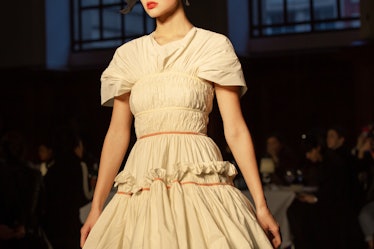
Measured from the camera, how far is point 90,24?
1176 cm

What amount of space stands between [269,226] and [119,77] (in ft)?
2.15

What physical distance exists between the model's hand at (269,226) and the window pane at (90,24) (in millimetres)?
8780

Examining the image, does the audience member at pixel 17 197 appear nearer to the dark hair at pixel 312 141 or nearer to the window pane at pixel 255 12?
the dark hair at pixel 312 141

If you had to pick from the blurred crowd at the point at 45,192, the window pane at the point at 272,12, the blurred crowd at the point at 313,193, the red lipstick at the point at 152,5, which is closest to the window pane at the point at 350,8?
the window pane at the point at 272,12

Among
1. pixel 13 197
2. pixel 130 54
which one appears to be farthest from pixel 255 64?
pixel 130 54

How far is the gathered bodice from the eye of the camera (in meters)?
2.99

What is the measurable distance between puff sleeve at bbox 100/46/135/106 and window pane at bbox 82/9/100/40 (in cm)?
852

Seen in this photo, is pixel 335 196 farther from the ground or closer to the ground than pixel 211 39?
closer to the ground

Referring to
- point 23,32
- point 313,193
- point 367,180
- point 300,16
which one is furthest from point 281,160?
point 23,32

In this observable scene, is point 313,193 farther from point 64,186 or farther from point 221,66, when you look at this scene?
point 221,66

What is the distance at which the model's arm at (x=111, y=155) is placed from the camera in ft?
10.0

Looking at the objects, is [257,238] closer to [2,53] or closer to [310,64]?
[310,64]

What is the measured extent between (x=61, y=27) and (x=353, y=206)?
15.9 ft

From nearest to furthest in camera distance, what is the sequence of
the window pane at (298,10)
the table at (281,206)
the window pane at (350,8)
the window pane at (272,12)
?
the table at (281,206) < the window pane at (350,8) < the window pane at (298,10) < the window pane at (272,12)
